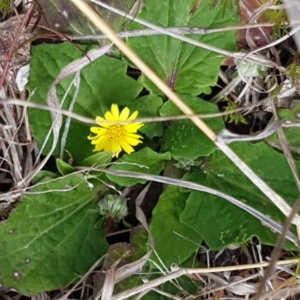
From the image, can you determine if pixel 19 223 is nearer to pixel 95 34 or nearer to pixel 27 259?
pixel 27 259

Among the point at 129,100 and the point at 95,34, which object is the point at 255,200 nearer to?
the point at 129,100

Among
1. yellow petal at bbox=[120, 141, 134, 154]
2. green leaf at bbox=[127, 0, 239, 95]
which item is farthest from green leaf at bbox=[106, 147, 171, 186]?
green leaf at bbox=[127, 0, 239, 95]

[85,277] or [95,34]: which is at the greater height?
[95,34]

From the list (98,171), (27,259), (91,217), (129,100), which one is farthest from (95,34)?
(27,259)

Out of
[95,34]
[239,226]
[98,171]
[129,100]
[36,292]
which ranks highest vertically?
[95,34]

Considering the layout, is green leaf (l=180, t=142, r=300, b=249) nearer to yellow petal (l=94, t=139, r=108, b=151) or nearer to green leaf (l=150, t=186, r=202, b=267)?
green leaf (l=150, t=186, r=202, b=267)

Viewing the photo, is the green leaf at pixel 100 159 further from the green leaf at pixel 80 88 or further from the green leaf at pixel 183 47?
the green leaf at pixel 183 47

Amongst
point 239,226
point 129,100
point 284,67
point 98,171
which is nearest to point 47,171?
point 98,171

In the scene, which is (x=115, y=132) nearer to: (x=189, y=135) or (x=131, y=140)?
(x=131, y=140)
